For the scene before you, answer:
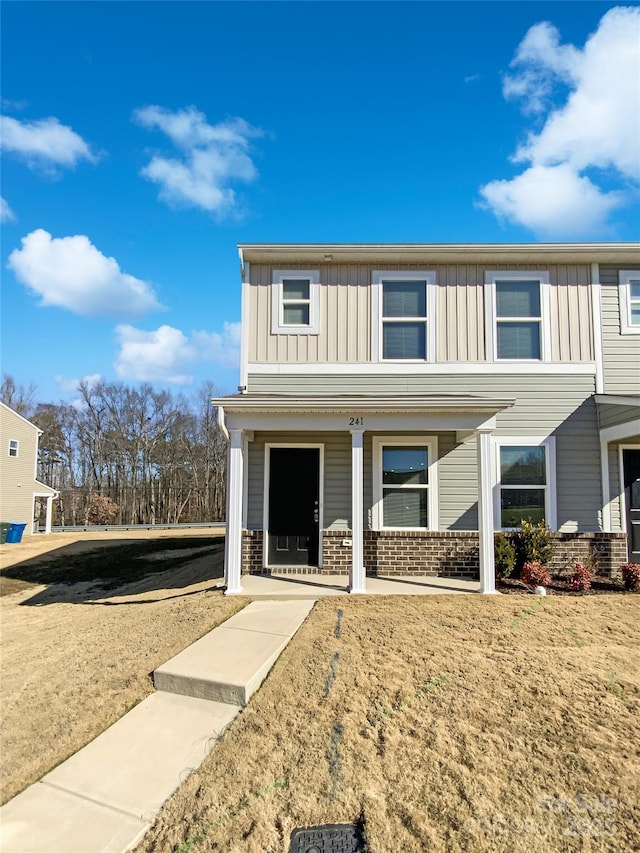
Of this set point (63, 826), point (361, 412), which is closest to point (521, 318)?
point (361, 412)

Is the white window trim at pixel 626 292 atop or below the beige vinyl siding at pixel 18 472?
atop

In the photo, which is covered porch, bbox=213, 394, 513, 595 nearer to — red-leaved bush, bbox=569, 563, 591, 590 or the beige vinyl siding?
red-leaved bush, bbox=569, 563, 591, 590

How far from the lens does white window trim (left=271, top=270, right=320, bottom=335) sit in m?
8.54

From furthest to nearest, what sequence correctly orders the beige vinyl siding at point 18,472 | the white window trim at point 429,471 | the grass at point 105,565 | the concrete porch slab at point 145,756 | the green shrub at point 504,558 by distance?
the beige vinyl siding at point 18,472 < the grass at point 105,565 < the white window trim at point 429,471 < the green shrub at point 504,558 < the concrete porch slab at point 145,756

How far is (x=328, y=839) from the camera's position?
233 centimetres

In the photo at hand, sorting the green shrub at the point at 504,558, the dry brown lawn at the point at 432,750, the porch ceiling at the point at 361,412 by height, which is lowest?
the dry brown lawn at the point at 432,750

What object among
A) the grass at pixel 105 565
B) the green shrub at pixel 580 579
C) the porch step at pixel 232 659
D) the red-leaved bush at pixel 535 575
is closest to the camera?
the porch step at pixel 232 659

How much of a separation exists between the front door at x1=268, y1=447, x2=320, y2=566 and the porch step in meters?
2.40

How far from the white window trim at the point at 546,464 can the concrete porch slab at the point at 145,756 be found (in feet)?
19.4

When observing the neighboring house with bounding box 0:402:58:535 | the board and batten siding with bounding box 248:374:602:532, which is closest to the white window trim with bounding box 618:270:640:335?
the board and batten siding with bounding box 248:374:602:532

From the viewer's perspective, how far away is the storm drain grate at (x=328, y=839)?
7.45 feet

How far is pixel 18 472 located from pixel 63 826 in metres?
24.3

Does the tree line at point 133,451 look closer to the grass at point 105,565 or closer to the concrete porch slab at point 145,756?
the grass at point 105,565

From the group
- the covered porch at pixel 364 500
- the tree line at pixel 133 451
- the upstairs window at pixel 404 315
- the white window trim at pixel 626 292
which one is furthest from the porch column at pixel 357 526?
the tree line at pixel 133 451
